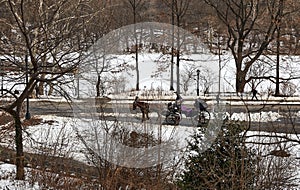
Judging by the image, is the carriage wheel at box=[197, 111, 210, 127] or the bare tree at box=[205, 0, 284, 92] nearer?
the carriage wheel at box=[197, 111, 210, 127]

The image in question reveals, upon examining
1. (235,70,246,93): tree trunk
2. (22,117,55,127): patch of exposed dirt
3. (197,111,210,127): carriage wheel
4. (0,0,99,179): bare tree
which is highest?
(0,0,99,179): bare tree

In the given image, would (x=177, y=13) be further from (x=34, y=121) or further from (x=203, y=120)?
(x=203, y=120)

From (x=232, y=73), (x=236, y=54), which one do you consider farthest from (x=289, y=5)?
(x=232, y=73)

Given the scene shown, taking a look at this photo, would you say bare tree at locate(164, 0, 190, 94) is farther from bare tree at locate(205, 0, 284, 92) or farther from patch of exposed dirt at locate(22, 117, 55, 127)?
patch of exposed dirt at locate(22, 117, 55, 127)

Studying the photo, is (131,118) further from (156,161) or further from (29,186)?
(29,186)

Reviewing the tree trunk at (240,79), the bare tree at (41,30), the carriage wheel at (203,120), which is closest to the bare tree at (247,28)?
the tree trunk at (240,79)

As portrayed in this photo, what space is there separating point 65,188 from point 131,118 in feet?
5.13

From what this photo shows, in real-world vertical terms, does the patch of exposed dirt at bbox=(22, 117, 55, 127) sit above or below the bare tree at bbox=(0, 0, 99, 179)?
below

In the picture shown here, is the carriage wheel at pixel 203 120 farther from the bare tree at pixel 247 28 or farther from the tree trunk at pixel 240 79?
the tree trunk at pixel 240 79

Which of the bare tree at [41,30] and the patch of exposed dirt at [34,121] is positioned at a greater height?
the bare tree at [41,30]

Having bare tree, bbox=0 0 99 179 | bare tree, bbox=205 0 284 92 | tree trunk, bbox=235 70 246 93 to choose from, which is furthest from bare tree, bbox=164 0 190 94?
bare tree, bbox=0 0 99 179

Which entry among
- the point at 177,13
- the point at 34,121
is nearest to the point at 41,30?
the point at 34,121

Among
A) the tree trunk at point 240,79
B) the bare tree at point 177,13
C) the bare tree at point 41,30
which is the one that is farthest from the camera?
the bare tree at point 177,13

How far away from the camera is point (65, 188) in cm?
754
